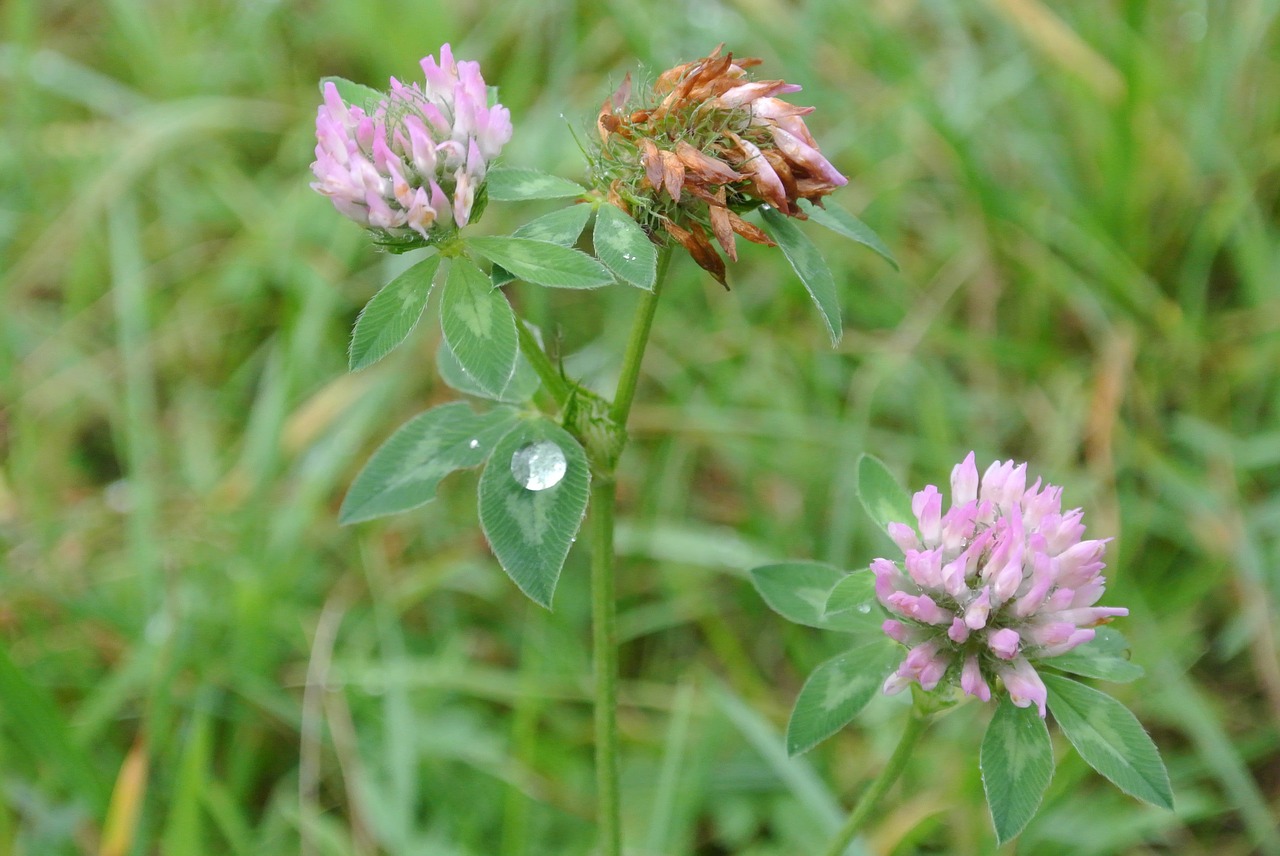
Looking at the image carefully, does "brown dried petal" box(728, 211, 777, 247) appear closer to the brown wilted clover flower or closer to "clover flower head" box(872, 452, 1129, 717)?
the brown wilted clover flower

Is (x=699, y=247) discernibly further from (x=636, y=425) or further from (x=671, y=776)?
(x=636, y=425)

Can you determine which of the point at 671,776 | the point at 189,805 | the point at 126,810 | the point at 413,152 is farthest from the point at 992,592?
the point at 126,810

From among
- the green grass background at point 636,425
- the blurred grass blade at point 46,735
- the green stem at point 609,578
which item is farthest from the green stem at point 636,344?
the blurred grass blade at point 46,735

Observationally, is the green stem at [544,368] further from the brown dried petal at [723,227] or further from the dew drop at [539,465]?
the brown dried petal at [723,227]

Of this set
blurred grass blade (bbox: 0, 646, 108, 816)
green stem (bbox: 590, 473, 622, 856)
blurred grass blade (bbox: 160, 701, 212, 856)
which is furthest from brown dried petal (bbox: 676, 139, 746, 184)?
blurred grass blade (bbox: 0, 646, 108, 816)

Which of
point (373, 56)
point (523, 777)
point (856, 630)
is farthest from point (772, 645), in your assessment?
point (373, 56)

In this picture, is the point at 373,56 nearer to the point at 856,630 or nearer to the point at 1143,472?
the point at 1143,472
